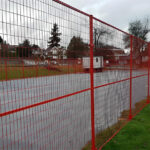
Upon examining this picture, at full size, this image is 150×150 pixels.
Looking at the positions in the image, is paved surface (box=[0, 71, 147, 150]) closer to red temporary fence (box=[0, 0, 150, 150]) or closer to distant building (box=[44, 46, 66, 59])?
red temporary fence (box=[0, 0, 150, 150])

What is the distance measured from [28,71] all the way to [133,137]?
2.97 m

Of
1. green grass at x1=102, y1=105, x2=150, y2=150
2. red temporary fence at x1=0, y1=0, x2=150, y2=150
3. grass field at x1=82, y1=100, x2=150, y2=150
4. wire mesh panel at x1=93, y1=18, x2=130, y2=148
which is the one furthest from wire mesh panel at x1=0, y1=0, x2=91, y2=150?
green grass at x1=102, y1=105, x2=150, y2=150

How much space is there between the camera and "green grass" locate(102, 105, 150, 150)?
337 cm

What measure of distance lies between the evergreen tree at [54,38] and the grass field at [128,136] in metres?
2.10

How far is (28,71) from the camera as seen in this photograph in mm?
1950

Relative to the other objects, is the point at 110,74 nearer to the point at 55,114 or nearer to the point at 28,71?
the point at 55,114

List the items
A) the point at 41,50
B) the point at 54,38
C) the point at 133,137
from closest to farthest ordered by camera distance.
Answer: the point at 41,50, the point at 54,38, the point at 133,137

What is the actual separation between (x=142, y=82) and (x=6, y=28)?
30.1ft

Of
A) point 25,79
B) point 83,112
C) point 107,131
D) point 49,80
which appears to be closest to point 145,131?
point 107,131

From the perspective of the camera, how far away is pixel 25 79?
6.70 ft

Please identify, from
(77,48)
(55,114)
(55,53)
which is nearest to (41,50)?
(55,53)

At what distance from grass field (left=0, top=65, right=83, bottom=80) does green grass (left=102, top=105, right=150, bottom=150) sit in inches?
75.7

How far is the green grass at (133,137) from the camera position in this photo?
11.1ft

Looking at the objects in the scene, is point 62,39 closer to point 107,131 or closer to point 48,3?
point 48,3
